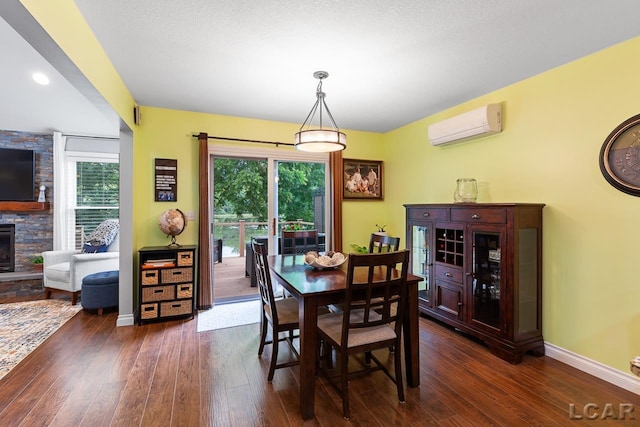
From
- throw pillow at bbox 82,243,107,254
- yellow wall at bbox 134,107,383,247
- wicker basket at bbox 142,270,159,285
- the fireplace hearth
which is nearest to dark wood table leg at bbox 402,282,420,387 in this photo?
wicker basket at bbox 142,270,159,285

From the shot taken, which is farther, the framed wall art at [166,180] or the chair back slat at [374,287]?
the framed wall art at [166,180]

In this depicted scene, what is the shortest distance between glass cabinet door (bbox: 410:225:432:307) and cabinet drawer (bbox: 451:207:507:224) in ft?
1.39

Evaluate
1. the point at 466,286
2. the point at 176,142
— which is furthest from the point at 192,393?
the point at 176,142

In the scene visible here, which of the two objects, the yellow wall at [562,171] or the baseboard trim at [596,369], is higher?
the yellow wall at [562,171]

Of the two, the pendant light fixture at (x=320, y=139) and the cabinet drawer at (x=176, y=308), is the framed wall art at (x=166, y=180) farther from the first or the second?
the pendant light fixture at (x=320, y=139)

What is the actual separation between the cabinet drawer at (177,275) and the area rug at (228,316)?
0.52 metres

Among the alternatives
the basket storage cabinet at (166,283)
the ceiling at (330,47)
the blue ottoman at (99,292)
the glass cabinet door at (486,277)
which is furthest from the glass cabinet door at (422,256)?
the blue ottoman at (99,292)

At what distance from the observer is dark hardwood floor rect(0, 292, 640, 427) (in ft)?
6.04

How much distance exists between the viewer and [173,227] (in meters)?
3.46

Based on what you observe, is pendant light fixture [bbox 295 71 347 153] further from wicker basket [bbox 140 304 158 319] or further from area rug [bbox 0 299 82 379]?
area rug [bbox 0 299 82 379]

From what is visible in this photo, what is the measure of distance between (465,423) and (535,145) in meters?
2.40

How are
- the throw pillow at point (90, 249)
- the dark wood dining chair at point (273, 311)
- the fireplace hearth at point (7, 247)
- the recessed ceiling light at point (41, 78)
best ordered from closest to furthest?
the dark wood dining chair at point (273, 311)
the recessed ceiling light at point (41, 78)
the throw pillow at point (90, 249)
the fireplace hearth at point (7, 247)

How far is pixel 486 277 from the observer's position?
2.82m

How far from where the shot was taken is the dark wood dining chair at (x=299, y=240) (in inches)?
137
